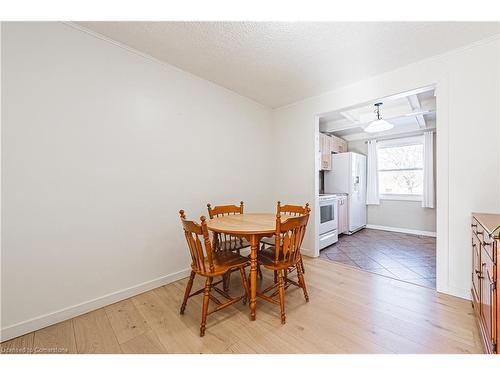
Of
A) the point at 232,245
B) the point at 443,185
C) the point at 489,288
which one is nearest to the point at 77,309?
the point at 232,245

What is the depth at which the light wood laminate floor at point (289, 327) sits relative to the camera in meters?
1.37

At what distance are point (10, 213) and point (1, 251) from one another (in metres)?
0.26

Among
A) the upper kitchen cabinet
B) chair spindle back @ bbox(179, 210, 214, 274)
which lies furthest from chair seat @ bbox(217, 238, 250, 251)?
the upper kitchen cabinet

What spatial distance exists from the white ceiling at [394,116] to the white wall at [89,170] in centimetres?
227

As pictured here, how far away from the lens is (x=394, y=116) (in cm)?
357

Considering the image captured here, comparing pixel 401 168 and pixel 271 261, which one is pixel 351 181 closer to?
pixel 401 168

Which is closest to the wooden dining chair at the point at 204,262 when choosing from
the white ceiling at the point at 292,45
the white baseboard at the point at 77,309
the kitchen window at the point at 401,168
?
the white baseboard at the point at 77,309

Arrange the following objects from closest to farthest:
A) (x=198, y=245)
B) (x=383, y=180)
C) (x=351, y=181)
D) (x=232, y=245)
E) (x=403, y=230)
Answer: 1. (x=198, y=245)
2. (x=232, y=245)
3. (x=351, y=181)
4. (x=403, y=230)
5. (x=383, y=180)

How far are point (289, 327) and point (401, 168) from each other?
4740 mm

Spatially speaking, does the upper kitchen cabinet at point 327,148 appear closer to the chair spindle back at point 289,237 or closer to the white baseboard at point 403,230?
the white baseboard at point 403,230

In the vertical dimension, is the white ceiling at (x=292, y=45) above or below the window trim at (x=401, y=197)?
above

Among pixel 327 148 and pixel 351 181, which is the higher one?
pixel 327 148

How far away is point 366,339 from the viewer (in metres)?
1.43

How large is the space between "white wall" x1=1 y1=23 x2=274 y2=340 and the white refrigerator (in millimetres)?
3125
